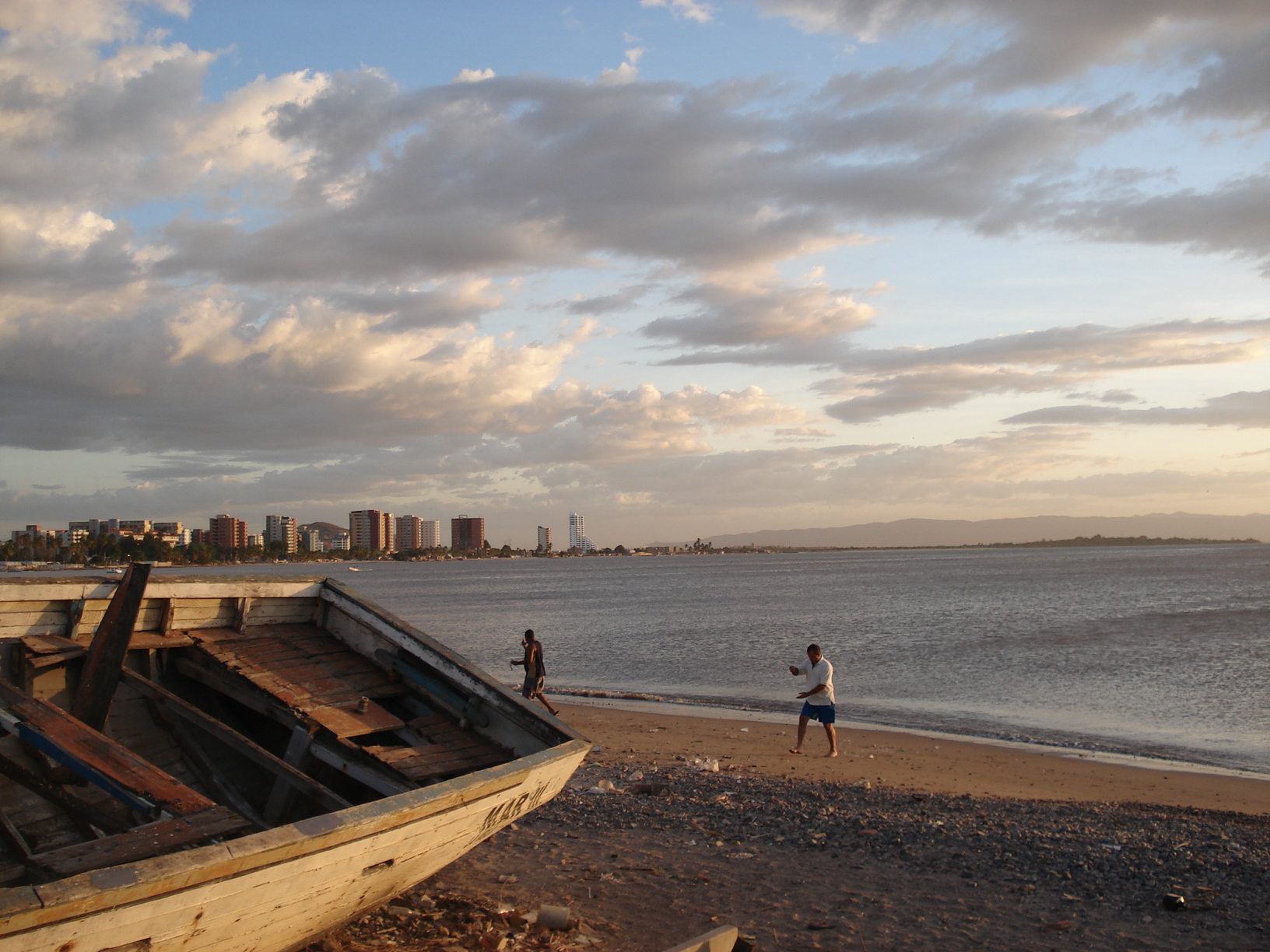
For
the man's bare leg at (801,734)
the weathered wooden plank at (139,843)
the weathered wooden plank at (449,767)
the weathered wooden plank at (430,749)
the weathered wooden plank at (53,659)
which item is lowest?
the man's bare leg at (801,734)

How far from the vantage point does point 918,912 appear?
628cm

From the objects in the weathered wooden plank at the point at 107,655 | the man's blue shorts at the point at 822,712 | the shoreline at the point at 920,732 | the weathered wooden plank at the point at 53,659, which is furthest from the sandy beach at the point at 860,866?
the weathered wooden plank at the point at 53,659

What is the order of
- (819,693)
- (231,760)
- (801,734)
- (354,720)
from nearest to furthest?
(231,760) < (354,720) < (819,693) < (801,734)

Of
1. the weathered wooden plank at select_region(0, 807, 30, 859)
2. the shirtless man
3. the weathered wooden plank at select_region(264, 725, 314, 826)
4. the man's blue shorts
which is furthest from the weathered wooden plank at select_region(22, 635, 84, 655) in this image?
the man's blue shorts

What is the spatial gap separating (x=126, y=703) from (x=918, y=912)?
5.81 meters

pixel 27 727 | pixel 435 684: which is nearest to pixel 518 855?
pixel 435 684

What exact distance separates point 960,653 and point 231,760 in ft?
84.7

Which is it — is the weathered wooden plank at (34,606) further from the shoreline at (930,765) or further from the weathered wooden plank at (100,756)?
the shoreline at (930,765)

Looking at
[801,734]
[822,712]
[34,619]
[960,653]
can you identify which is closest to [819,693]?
[822,712]

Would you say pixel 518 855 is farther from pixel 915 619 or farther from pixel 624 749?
pixel 915 619

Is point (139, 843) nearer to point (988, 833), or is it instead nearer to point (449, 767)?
point (449, 767)

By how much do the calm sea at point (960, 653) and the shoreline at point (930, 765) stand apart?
4.93 ft

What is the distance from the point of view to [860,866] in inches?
284

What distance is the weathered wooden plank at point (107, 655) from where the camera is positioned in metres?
5.64
